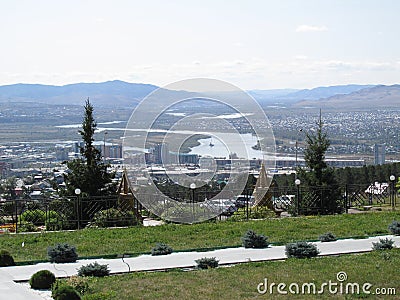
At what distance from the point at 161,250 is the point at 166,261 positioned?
0.61 metres

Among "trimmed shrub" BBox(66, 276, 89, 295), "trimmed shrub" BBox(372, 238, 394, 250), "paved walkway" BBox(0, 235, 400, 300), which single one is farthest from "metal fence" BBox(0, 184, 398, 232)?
"trimmed shrub" BBox(66, 276, 89, 295)

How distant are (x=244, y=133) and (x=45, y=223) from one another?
17.2 feet

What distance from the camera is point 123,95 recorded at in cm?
4947

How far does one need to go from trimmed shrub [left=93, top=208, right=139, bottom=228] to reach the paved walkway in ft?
12.7

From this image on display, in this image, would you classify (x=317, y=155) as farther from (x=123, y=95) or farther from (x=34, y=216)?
(x=123, y=95)

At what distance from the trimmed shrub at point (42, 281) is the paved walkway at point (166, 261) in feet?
0.43

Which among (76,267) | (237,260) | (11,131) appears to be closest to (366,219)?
(237,260)

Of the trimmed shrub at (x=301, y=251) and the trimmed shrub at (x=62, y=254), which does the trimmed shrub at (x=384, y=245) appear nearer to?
the trimmed shrub at (x=301, y=251)

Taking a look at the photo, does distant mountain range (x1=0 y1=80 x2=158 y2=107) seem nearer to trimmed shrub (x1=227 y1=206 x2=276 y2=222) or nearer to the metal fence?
the metal fence

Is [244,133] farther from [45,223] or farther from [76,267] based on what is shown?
[76,267]

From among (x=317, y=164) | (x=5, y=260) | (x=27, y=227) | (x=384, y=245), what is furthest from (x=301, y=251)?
Answer: (x=317, y=164)

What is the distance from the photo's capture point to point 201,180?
48.1 ft

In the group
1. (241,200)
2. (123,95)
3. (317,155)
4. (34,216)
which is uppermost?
(123,95)

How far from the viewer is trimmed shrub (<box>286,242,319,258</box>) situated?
9.85 meters
